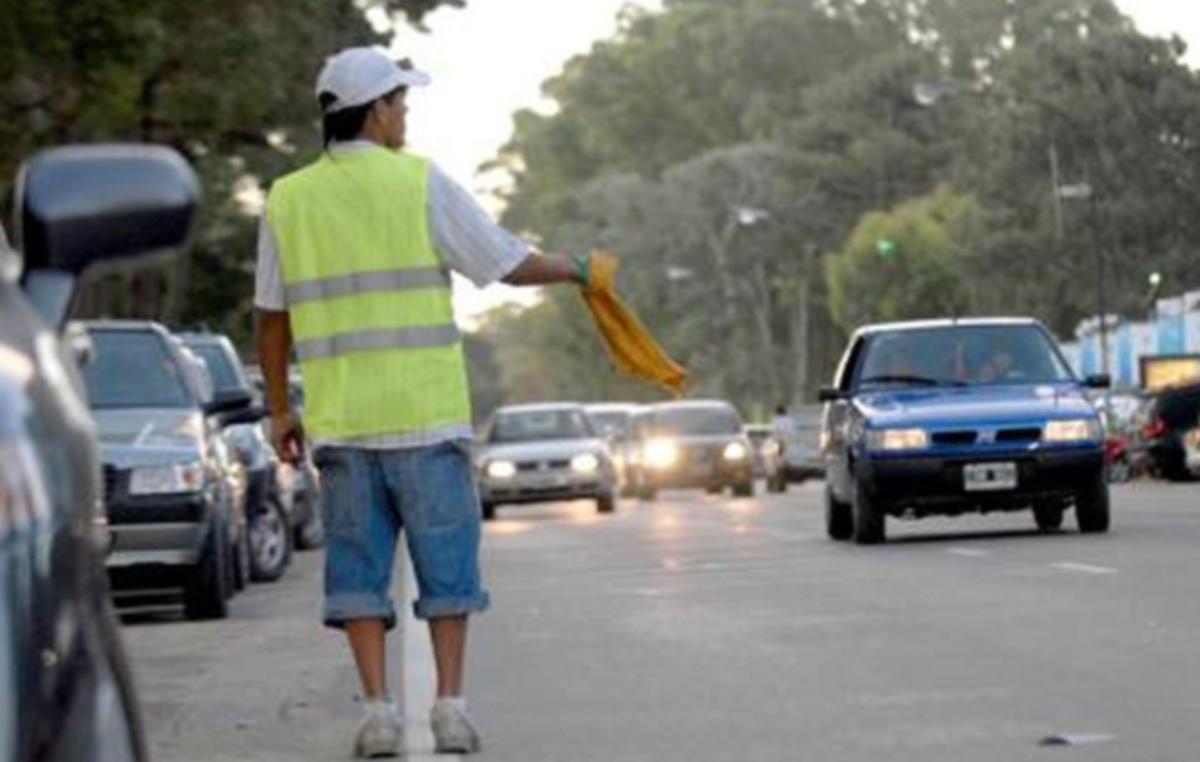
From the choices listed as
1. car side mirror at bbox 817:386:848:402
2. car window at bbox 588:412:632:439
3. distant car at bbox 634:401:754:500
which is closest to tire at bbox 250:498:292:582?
car side mirror at bbox 817:386:848:402

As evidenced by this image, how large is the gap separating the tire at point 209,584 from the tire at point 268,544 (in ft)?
17.7

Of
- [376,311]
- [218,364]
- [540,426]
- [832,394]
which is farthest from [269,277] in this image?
[540,426]

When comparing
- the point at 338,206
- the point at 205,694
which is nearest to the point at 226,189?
the point at 205,694

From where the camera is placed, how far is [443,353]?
1038 centimetres

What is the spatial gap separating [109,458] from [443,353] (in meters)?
9.26

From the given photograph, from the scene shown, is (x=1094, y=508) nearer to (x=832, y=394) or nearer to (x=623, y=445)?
(x=832, y=394)

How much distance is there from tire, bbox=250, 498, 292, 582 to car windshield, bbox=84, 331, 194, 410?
14.5 ft

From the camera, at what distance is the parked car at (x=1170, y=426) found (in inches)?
2028

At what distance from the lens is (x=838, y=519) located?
2752 centimetres

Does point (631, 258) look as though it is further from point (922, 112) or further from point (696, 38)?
point (696, 38)

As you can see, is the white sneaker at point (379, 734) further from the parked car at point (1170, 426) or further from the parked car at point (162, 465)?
the parked car at point (1170, 426)

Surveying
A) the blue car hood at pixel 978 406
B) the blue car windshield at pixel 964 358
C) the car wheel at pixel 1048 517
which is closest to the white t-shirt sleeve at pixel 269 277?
the blue car hood at pixel 978 406

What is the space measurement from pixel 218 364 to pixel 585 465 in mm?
19742

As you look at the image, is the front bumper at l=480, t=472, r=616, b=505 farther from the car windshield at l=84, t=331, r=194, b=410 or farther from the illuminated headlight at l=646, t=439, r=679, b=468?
the car windshield at l=84, t=331, r=194, b=410
